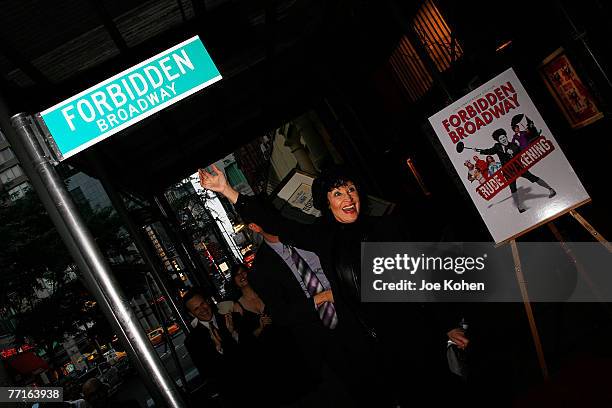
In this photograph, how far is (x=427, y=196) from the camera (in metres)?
8.83

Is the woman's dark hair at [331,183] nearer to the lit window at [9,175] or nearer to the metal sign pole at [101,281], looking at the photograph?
the metal sign pole at [101,281]

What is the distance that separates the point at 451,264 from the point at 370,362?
102 centimetres

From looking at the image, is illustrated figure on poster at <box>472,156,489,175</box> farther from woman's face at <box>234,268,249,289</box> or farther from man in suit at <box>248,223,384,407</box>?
woman's face at <box>234,268,249,289</box>

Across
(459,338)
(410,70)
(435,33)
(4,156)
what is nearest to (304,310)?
(459,338)

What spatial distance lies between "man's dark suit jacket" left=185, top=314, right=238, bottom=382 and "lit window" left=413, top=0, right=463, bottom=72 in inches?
203

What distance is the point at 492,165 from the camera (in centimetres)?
417

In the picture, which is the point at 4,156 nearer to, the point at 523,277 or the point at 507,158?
the point at 507,158

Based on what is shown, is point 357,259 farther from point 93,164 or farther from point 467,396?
point 93,164

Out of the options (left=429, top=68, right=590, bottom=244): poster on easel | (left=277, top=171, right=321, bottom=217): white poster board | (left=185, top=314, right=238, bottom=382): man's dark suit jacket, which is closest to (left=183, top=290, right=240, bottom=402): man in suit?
(left=185, top=314, right=238, bottom=382): man's dark suit jacket

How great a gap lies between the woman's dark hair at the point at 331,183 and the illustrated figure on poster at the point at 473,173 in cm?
154

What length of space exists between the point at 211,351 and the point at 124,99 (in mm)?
3000

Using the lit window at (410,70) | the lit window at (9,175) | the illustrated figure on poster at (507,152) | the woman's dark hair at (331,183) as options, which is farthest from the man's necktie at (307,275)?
the lit window at (9,175)

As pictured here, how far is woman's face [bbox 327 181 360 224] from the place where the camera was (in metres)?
3.15

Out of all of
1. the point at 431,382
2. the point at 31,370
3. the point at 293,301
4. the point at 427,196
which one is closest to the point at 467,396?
the point at 431,382
